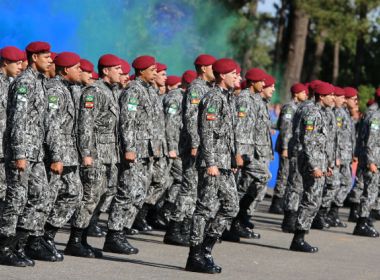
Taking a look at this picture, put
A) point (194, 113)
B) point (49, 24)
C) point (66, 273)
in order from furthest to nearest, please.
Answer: point (49, 24)
point (194, 113)
point (66, 273)

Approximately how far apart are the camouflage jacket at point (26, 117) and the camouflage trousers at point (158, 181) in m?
3.56

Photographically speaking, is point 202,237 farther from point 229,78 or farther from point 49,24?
point 49,24

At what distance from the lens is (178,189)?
1430 centimetres

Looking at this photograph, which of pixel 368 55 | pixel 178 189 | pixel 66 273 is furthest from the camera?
pixel 368 55

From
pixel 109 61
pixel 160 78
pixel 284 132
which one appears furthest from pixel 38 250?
pixel 284 132

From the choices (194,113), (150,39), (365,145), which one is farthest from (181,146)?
(150,39)

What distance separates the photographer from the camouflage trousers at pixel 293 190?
15909 mm

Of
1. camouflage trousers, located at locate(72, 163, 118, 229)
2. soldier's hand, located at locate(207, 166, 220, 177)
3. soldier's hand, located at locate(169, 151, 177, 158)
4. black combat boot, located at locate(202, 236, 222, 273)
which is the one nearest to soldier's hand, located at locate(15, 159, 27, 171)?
camouflage trousers, located at locate(72, 163, 118, 229)

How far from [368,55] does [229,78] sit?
50.2 meters

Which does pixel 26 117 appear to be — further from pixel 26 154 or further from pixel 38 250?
pixel 38 250

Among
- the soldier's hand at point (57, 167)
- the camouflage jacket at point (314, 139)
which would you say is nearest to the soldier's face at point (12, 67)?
the soldier's hand at point (57, 167)

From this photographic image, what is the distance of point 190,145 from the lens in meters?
12.8

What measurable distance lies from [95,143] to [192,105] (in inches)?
66.5

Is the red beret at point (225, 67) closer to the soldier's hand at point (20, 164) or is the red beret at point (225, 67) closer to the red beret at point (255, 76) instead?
the soldier's hand at point (20, 164)
